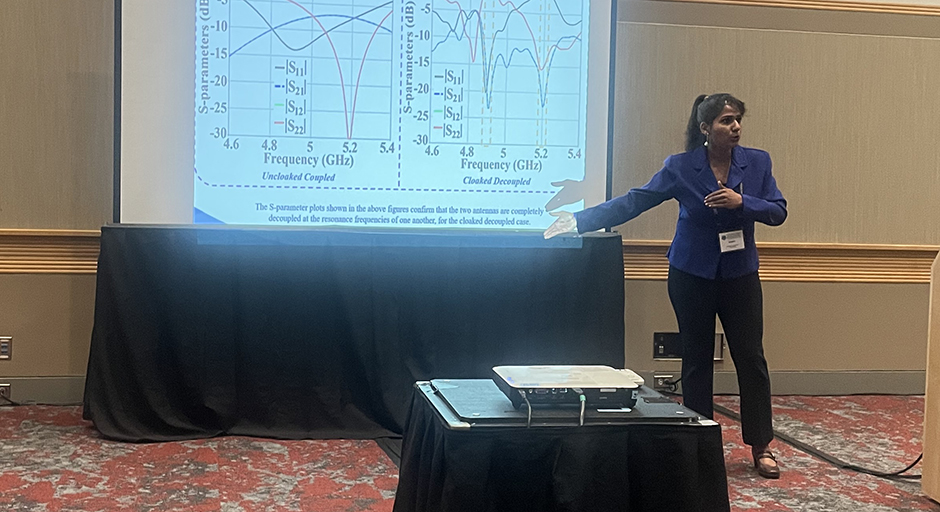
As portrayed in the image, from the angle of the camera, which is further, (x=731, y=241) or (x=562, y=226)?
(x=731, y=241)

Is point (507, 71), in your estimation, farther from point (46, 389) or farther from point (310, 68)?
point (46, 389)

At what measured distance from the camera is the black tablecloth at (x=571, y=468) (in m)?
1.82

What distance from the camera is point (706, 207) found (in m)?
3.35

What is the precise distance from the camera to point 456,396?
6.71 ft

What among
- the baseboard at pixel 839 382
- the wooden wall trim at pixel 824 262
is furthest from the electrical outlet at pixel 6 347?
the baseboard at pixel 839 382

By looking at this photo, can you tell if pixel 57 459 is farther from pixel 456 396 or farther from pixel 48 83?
pixel 456 396

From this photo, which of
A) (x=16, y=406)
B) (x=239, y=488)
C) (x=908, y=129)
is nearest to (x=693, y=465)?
(x=239, y=488)

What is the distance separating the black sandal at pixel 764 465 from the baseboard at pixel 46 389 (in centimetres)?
296

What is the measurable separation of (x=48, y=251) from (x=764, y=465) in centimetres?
320

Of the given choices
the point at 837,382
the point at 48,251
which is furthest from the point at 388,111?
the point at 837,382

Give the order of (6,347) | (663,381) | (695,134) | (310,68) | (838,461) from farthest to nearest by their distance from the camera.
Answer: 1. (663,381)
2. (6,347)
3. (310,68)
4. (838,461)
5. (695,134)

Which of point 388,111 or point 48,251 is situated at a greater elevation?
point 388,111

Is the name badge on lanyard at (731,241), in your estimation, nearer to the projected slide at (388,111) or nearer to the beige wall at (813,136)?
the projected slide at (388,111)

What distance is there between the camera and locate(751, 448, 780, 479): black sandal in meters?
3.44
